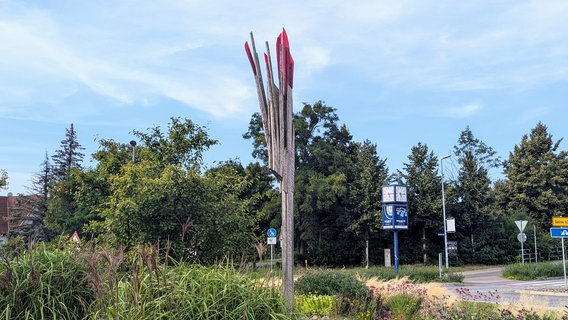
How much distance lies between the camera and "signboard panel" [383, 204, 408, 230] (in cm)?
2653

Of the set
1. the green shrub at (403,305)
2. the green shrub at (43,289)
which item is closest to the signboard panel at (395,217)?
the green shrub at (403,305)

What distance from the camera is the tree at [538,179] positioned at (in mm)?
50781

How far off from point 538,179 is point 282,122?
5002cm

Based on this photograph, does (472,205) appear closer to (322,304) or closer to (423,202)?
(423,202)

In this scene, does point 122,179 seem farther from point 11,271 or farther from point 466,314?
point 466,314

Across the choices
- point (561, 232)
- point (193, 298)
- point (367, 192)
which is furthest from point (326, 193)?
point (193, 298)

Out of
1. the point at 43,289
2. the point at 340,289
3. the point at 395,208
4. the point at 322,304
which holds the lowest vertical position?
the point at 322,304

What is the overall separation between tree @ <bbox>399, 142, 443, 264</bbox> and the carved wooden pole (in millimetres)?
34677

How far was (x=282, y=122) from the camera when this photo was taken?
726 cm

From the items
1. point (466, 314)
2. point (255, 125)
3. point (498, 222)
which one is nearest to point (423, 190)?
point (498, 222)

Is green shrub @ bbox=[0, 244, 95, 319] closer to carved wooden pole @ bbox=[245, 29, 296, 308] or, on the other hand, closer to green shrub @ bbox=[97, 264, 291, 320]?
green shrub @ bbox=[97, 264, 291, 320]

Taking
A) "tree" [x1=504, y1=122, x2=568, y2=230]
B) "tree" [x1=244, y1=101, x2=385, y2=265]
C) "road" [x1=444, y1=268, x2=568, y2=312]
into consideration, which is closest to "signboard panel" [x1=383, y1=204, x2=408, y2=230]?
"road" [x1=444, y1=268, x2=568, y2=312]

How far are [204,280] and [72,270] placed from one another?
5.74 feet

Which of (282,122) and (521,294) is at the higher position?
(282,122)
